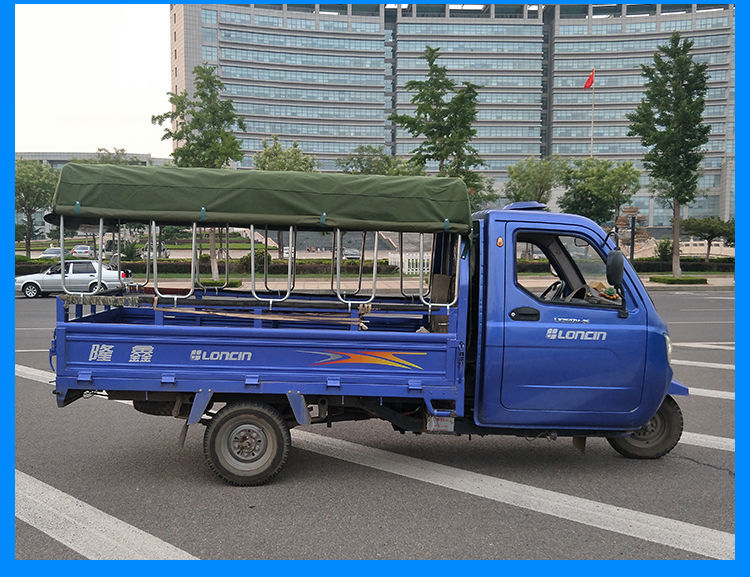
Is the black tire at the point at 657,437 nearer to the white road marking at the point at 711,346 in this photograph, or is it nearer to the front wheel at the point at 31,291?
the white road marking at the point at 711,346

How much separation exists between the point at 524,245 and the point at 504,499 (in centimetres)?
250

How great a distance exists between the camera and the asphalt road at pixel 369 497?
409 centimetres

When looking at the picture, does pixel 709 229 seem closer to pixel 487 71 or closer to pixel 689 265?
pixel 689 265

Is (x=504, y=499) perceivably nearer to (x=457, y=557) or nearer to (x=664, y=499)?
(x=457, y=557)

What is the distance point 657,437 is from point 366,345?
10.8 feet

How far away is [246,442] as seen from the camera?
17.0 feet

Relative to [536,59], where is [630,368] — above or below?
below

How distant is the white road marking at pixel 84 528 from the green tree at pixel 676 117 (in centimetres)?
3238

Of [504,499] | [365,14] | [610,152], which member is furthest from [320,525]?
[365,14]

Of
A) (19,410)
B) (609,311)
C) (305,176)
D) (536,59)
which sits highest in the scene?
(536,59)

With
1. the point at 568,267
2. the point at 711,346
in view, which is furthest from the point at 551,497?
the point at 711,346

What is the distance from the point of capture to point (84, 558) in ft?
12.8

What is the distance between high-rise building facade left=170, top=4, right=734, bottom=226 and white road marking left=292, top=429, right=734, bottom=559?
104m

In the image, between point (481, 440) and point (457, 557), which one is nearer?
point (457, 557)
